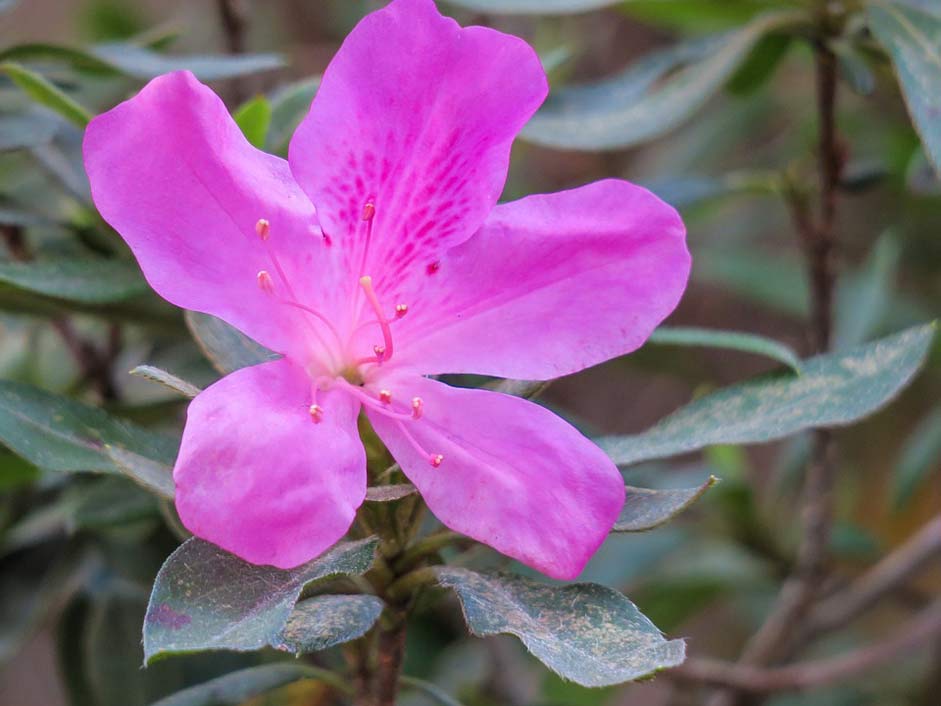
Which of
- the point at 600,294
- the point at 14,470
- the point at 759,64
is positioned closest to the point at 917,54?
the point at 759,64

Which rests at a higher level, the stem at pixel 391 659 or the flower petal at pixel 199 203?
the flower petal at pixel 199 203

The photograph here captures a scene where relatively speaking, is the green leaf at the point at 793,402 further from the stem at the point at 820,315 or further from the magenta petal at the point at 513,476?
the stem at the point at 820,315

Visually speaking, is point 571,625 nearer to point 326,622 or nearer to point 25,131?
point 326,622

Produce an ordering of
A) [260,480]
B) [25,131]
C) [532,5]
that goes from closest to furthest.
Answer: [260,480], [25,131], [532,5]

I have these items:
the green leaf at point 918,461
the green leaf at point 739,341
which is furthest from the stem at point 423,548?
the green leaf at point 918,461

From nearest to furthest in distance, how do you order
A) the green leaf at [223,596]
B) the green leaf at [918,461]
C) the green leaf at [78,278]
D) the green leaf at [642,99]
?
the green leaf at [223,596], the green leaf at [78,278], the green leaf at [642,99], the green leaf at [918,461]

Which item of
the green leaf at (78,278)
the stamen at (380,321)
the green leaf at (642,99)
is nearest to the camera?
the stamen at (380,321)

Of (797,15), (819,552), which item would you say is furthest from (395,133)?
(819,552)

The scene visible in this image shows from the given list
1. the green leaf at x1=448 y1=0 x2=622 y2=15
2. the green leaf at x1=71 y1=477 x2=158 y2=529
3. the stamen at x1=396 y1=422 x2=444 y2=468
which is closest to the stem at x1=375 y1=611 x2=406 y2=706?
the stamen at x1=396 y1=422 x2=444 y2=468
